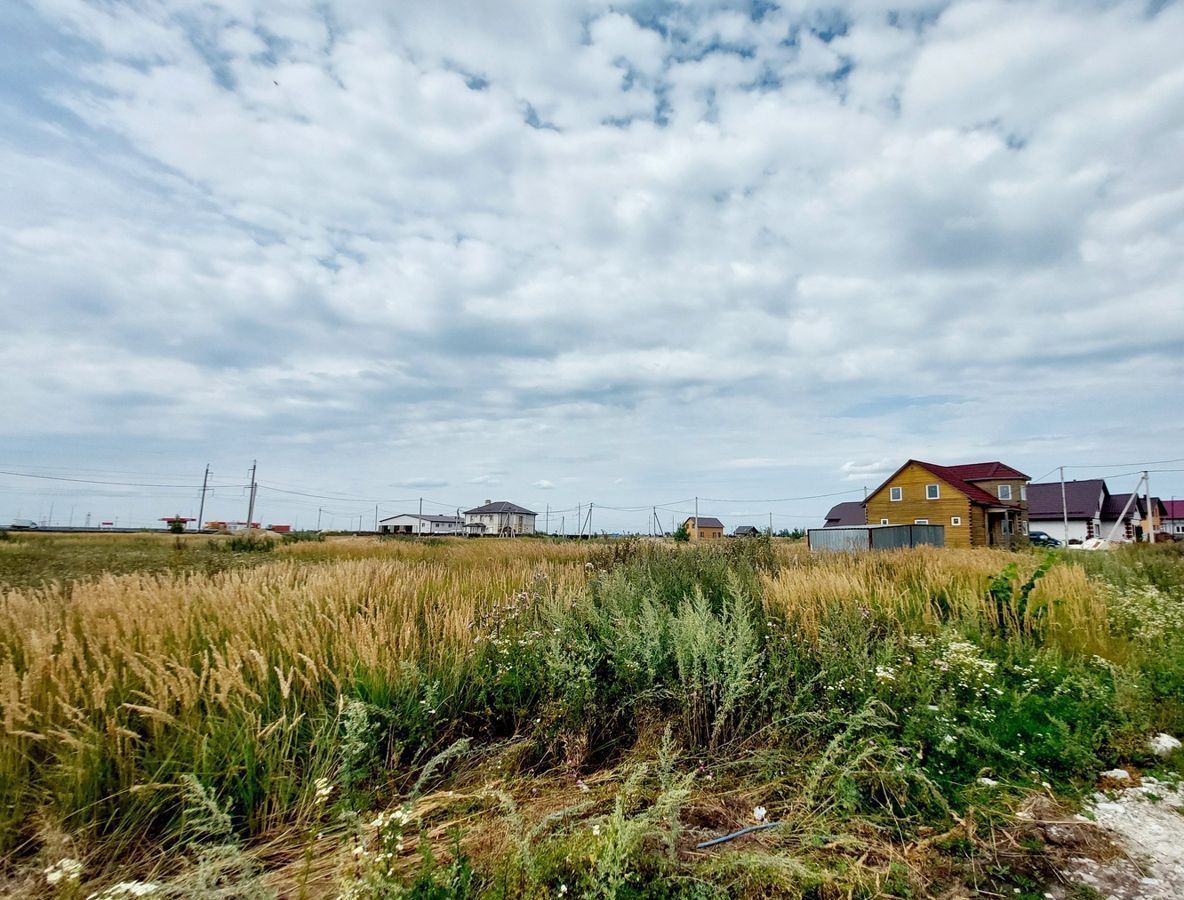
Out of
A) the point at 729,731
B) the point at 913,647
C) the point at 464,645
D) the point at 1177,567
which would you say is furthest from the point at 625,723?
the point at 1177,567

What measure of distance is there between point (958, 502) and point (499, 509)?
199 feet

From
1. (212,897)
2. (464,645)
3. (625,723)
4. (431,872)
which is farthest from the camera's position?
(464,645)

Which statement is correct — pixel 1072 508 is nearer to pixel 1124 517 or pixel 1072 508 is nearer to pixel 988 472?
pixel 1124 517

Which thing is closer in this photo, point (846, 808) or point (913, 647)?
point (846, 808)

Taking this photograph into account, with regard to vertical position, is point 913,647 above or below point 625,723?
above

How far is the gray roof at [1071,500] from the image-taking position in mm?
44125

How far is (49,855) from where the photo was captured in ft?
6.49

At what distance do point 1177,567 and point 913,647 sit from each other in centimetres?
924

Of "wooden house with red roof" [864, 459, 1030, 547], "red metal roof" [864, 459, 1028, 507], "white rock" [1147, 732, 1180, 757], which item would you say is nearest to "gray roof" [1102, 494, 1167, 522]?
"wooden house with red roof" [864, 459, 1030, 547]

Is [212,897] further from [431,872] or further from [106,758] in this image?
[106,758]

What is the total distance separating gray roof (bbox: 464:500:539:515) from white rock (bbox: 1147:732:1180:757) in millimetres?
76810

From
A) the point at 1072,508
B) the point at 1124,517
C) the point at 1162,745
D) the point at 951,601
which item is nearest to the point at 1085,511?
the point at 1072,508

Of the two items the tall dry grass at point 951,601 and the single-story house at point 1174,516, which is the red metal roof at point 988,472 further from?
the single-story house at point 1174,516

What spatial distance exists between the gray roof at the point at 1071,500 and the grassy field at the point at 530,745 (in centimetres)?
5211
